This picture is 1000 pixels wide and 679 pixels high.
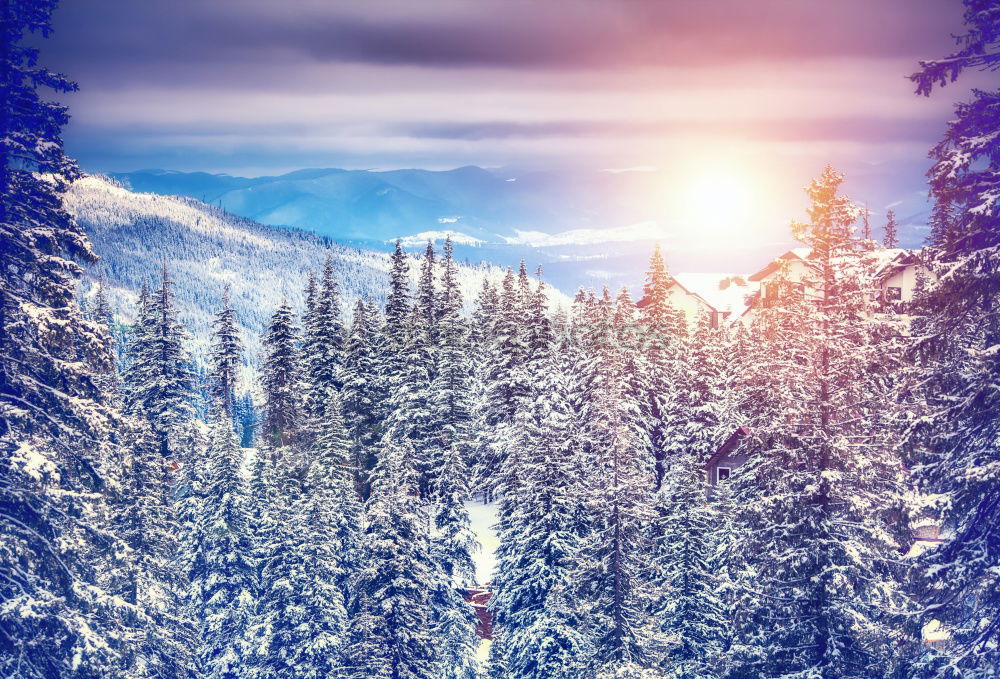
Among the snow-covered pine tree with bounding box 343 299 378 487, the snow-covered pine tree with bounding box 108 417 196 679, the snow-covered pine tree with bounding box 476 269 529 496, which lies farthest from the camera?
the snow-covered pine tree with bounding box 343 299 378 487

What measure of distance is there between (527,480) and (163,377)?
3431cm

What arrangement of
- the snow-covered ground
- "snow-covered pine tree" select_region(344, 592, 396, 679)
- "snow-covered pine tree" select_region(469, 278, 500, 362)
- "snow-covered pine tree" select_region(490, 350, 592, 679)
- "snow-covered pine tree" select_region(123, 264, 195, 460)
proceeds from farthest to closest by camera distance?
"snow-covered pine tree" select_region(469, 278, 500, 362)
"snow-covered pine tree" select_region(123, 264, 195, 460)
the snow-covered ground
"snow-covered pine tree" select_region(490, 350, 592, 679)
"snow-covered pine tree" select_region(344, 592, 396, 679)

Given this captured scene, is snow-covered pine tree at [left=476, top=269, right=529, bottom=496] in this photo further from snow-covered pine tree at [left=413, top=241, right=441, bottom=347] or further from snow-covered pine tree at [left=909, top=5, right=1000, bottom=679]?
snow-covered pine tree at [left=909, top=5, right=1000, bottom=679]

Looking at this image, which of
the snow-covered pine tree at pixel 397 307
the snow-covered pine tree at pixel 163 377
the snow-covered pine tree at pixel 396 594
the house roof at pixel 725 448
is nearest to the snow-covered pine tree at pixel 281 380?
the snow-covered pine tree at pixel 163 377

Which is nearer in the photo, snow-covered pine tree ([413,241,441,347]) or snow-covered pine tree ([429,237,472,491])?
snow-covered pine tree ([429,237,472,491])

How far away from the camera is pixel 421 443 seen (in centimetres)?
5725

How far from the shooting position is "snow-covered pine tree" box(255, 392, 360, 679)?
36.1 metres

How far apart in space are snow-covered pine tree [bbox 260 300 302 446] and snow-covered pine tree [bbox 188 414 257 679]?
517 inches

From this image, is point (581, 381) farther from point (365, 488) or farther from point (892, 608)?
point (892, 608)

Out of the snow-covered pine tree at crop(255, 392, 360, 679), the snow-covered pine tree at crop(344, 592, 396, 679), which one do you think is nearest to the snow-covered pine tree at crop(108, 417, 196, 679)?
the snow-covered pine tree at crop(255, 392, 360, 679)

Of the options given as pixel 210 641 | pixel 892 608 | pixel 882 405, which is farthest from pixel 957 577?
pixel 210 641

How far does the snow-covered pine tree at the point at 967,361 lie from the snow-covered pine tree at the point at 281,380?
151ft

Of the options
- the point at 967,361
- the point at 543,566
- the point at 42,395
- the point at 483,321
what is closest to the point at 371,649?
the point at 543,566

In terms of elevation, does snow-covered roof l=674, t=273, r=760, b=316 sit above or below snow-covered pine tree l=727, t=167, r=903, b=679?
above
